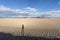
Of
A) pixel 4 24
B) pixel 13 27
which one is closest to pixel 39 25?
pixel 13 27

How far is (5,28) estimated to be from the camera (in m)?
14.4

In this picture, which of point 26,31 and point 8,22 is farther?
point 8,22

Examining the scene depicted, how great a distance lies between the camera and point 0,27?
14.5 metres

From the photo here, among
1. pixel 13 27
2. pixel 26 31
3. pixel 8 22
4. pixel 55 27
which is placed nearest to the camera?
pixel 26 31

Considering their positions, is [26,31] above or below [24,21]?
below

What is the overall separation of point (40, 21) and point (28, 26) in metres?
2.10

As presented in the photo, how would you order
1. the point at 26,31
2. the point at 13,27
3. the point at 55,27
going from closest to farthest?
the point at 26,31 → the point at 55,27 → the point at 13,27

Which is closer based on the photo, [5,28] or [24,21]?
[24,21]

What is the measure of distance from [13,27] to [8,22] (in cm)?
124

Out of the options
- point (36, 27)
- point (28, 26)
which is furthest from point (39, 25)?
point (28, 26)

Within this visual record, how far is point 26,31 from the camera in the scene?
40.5ft

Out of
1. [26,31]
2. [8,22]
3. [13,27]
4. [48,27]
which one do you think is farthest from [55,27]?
[8,22]

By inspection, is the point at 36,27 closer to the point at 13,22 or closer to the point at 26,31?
the point at 26,31

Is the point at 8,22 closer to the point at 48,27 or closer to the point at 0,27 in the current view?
the point at 0,27
